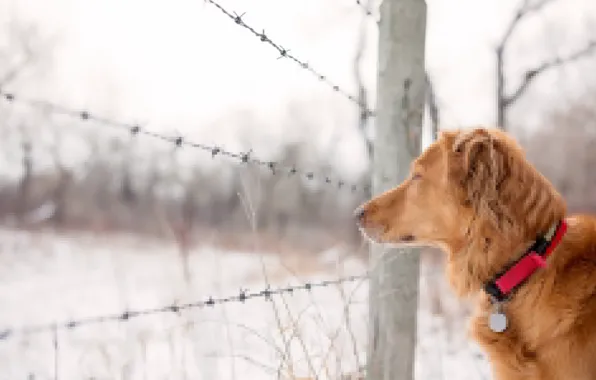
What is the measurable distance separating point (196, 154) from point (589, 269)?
116 centimetres

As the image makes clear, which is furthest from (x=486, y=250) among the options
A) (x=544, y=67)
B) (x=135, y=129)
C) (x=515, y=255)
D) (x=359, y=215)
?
(x=544, y=67)

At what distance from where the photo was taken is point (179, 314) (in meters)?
1.44

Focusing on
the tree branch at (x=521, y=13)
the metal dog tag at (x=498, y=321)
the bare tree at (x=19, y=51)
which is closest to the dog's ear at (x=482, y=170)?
the metal dog tag at (x=498, y=321)

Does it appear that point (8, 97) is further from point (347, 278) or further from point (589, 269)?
point (589, 269)

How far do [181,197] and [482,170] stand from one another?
958mm

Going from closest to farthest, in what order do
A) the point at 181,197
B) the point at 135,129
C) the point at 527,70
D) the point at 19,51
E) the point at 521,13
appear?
the point at 135,129 → the point at 19,51 → the point at 181,197 → the point at 527,70 → the point at 521,13

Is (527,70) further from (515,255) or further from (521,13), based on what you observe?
(515,255)

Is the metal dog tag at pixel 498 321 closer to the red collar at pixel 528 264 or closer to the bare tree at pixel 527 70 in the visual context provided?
the red collar at pixel 528 264

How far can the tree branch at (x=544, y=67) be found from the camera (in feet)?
11.8

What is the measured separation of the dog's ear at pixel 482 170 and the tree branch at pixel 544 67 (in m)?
2.61

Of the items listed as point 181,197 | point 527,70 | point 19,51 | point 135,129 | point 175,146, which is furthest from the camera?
point 527,70

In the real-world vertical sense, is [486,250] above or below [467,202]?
below

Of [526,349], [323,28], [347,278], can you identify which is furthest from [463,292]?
[323,28]

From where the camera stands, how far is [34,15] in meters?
1.31
